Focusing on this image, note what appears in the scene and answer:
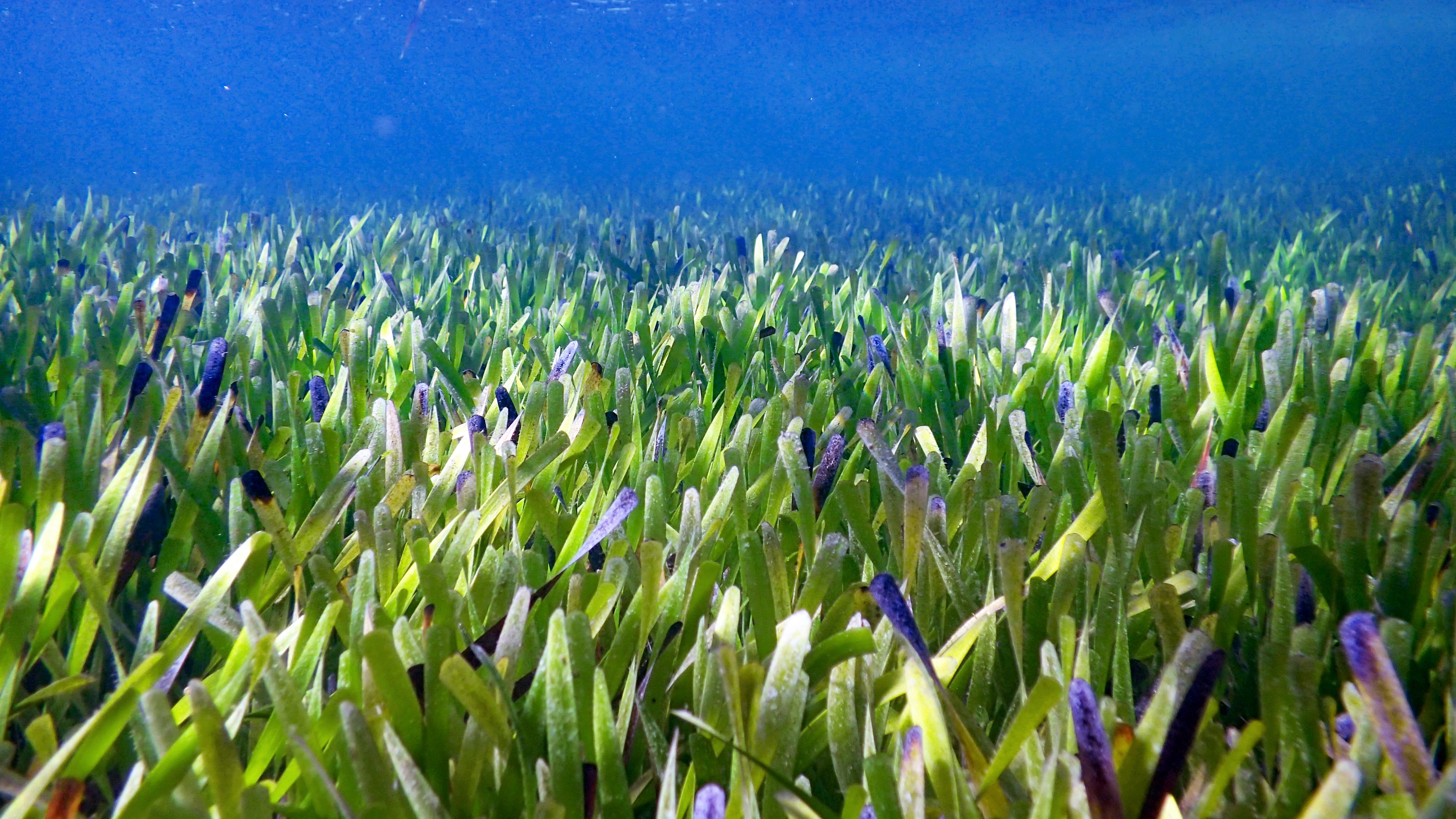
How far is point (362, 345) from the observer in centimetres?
134

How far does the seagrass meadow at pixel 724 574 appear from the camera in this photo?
0.55 meters

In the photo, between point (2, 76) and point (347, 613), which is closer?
point (347, 613)

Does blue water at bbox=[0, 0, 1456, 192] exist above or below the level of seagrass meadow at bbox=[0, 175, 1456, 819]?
above

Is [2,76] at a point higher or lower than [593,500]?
higher

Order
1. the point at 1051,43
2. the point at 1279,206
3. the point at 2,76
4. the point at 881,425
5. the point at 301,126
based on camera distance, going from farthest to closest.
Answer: the point at 301,126 → the point at 2,76 → the point at 1051,43 → the point at 1279,206 → the point at 881,425

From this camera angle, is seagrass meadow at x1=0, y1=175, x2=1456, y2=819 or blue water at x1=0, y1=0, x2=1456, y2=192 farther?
blue water at x1=0, y1=0, x2=1456, y2=192

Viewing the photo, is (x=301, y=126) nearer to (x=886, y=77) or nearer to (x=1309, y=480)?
(x=886, y=77)

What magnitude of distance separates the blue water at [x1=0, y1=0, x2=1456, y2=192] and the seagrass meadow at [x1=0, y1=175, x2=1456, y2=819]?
14.7m

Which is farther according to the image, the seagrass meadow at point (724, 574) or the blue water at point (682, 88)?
the blue water at point (682, 88)

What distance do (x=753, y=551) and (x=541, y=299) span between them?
6.44ft

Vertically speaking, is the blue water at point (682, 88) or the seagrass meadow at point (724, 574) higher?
→ the blue water at point (682, 88)

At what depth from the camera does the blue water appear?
112ft

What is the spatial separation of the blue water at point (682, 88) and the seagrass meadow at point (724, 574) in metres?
14.7

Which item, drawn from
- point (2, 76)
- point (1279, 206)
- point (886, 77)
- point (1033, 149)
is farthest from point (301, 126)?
point (1279, 206)
